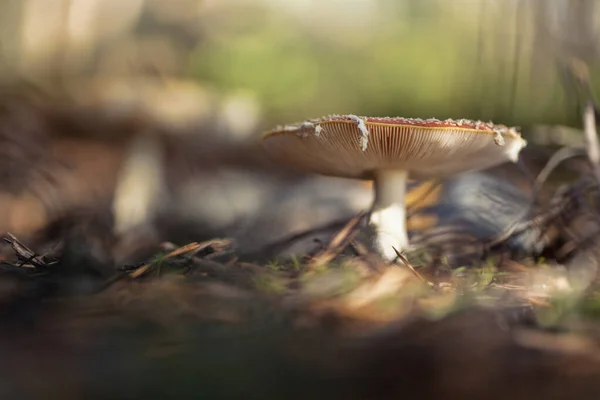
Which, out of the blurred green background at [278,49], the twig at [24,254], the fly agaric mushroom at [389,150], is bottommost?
the twig at [24,254]

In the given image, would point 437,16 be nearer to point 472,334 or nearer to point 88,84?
point 88,84

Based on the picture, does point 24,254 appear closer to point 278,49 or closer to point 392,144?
point 392,144

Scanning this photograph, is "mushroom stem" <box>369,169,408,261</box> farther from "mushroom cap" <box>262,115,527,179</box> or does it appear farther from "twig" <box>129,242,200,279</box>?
"twig" <box>129,242,200,279</box>

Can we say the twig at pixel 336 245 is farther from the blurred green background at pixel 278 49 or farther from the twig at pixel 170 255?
the blurred green background at pixel 278 49

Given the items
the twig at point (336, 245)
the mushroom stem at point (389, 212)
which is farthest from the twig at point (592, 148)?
the twig at point (336, 245)

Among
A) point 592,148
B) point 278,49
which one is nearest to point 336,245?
point 592,148

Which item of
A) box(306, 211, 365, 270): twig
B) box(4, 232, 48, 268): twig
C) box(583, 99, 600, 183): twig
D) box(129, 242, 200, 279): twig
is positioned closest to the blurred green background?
box(583, 99, 600, 183): twig
